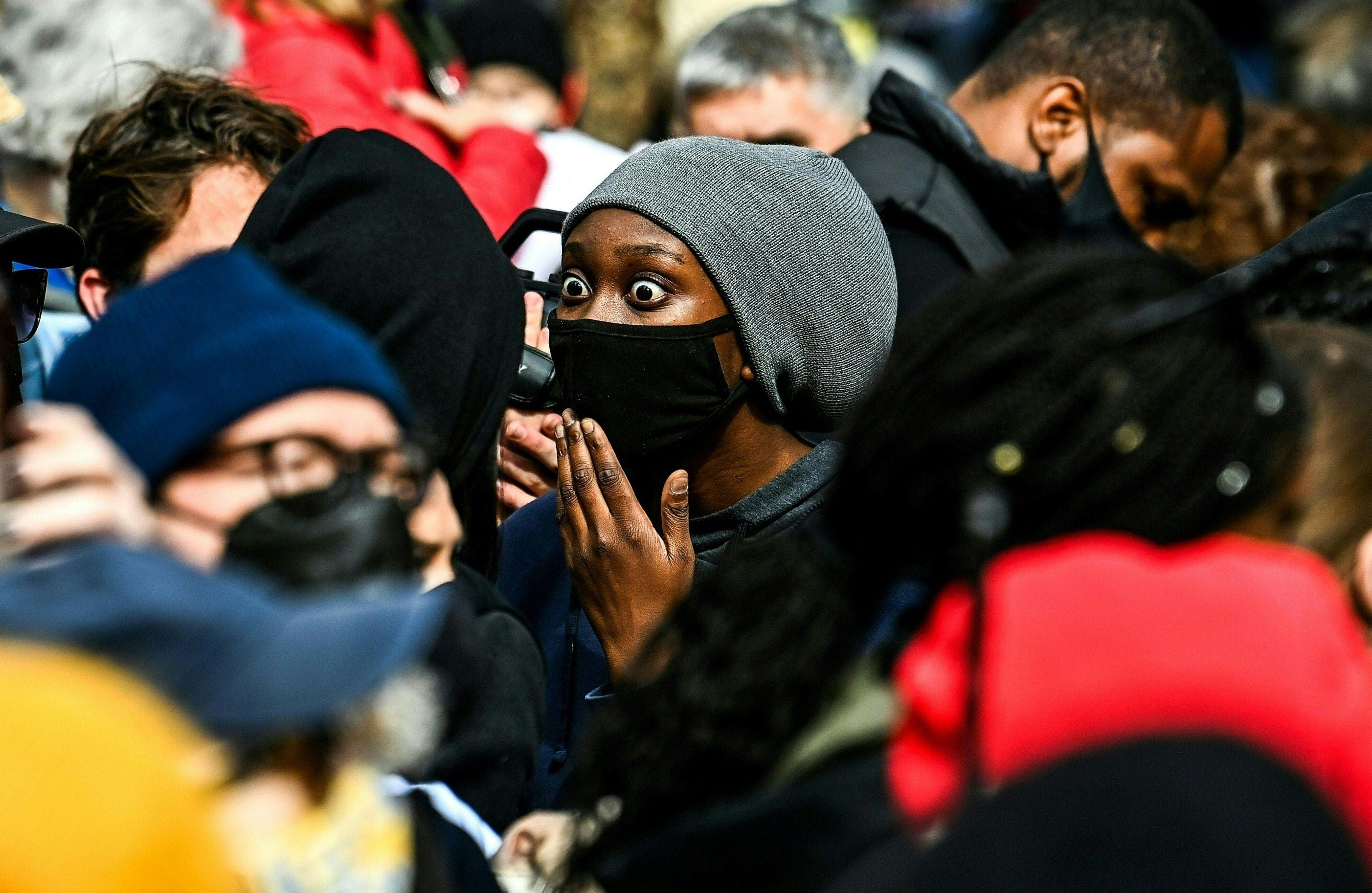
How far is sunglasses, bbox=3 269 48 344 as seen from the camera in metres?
2.35

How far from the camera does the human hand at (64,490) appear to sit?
1172mm

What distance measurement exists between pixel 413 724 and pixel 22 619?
0.34m

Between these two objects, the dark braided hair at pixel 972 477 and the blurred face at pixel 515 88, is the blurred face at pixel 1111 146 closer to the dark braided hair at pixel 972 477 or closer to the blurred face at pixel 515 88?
the blurred face at pixel 515 88

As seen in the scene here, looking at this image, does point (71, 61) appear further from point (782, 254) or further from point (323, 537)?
point (323, 537)

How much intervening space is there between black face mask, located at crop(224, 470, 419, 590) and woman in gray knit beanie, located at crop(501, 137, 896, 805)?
1.14m

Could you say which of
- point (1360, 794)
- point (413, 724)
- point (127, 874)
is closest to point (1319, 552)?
point (1360, 794)

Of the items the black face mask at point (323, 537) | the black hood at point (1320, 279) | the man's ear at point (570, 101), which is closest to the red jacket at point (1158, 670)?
the black face mask at point (323, 537)

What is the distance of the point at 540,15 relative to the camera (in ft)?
20.0

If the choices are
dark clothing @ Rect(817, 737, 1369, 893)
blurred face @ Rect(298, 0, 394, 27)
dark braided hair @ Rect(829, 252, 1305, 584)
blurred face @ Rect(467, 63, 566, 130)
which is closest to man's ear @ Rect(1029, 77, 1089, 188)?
blurred face @ Rect(298, 0, 394, 27)

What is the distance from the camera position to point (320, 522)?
1.37 m

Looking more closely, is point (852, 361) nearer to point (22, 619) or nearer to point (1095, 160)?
point (1095, 160)

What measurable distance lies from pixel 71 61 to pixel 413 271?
1.75 meters

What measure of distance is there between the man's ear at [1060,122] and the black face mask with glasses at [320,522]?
307cm

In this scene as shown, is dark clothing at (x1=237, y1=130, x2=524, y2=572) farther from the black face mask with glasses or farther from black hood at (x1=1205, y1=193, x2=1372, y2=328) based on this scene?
black hood at (x1=1205, y1=193, x2=1372, y2=328)
